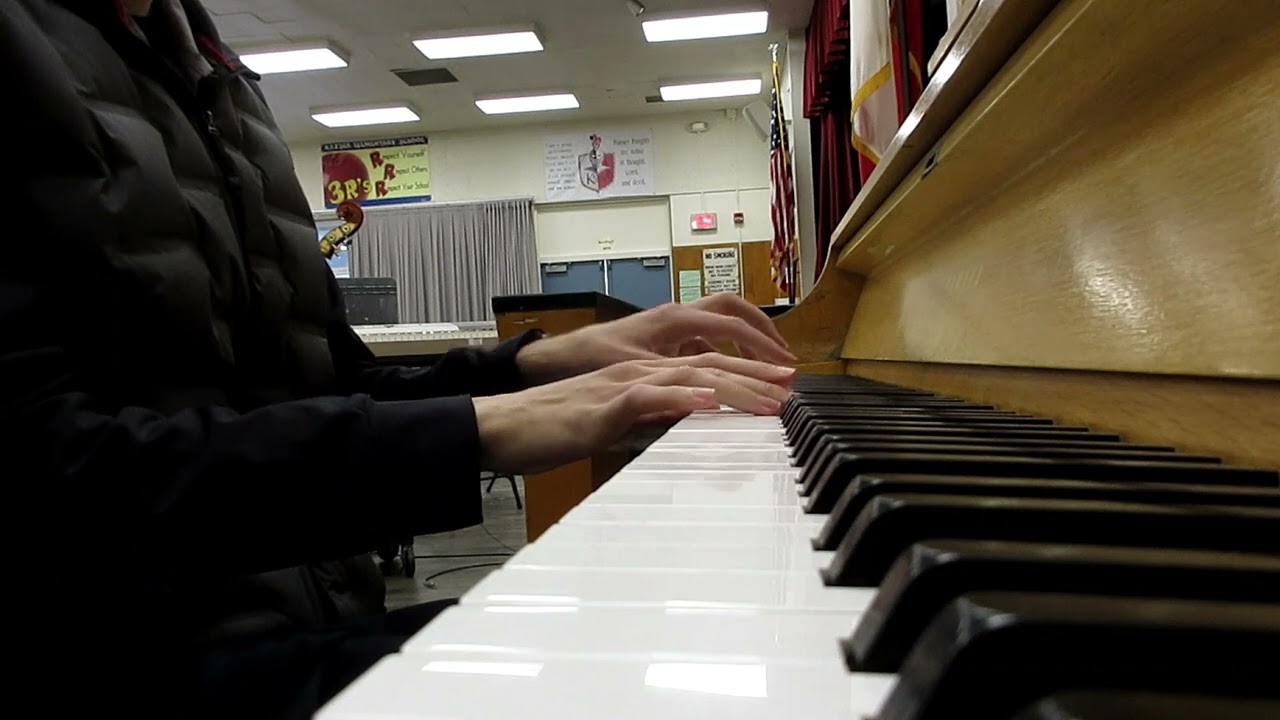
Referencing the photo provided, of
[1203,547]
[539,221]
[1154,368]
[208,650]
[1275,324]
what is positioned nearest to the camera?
[1203,547]

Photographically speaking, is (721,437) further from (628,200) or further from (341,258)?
(341,258)

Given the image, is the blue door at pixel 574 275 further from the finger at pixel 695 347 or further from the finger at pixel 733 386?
the finger at pixel 733 386

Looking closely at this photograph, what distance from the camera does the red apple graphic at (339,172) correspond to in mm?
8375

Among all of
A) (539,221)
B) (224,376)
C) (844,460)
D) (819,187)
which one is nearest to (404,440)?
(844,460)

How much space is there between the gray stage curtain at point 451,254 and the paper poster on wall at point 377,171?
187mm

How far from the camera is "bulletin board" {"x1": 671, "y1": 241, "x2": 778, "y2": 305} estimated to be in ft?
26.2

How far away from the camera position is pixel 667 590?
0.33m

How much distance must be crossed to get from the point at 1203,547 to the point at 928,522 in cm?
11

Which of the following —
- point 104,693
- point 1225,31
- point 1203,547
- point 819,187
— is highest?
point 819,187

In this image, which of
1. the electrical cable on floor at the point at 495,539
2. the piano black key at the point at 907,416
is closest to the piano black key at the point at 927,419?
the piano black key at the point at 907,416

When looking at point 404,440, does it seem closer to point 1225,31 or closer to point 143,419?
point 143,419

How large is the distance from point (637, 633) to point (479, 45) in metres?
6.38

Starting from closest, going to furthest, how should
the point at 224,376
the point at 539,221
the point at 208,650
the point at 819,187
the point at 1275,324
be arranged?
the point at 1275,324 < the point at 208,650 < the point at 224,376 < the point at 819,187 < the point at 539,221

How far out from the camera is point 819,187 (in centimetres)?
548
